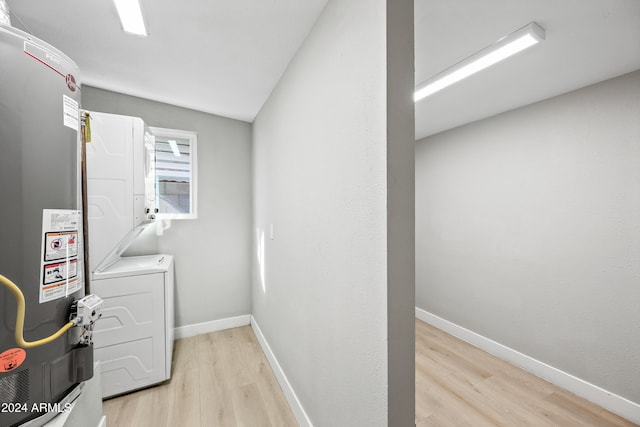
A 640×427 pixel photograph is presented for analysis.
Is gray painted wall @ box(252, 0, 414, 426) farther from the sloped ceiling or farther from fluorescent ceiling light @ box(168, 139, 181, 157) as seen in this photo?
fluorescent ceiling light @ box(168, 139, 181, 157)

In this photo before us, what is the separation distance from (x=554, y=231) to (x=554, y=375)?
126 centimetres

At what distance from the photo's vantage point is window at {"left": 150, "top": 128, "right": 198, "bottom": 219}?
9.09 feet

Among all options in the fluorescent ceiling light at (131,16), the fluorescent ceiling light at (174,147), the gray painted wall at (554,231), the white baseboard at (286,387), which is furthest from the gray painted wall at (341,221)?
the gray painted wall at (554,231)

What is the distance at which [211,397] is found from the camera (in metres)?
1.89

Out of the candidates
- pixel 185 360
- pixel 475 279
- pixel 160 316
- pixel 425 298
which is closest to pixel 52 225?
pixel 160 316

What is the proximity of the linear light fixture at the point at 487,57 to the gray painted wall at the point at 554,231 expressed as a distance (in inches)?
40.9

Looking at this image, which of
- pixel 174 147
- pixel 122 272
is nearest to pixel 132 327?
pixel 122 272

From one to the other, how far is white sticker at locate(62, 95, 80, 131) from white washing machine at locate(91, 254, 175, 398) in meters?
1.43

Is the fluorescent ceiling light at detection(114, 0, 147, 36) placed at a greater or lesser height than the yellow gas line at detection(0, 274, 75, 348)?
greater

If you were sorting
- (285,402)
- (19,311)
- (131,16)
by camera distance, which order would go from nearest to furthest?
(19,311) → (131,16) → (285,402)

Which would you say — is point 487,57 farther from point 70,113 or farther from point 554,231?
point 70,113

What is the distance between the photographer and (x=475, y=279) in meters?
2.76

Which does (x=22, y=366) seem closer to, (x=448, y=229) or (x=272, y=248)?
(x=272, y=248)

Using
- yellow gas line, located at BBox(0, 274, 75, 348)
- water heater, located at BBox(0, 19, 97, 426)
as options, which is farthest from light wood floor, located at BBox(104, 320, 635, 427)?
yellow gas line, located at BBox(0, 274, 75, 348)
